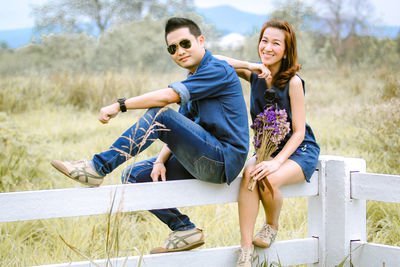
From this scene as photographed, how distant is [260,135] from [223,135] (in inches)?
7.7

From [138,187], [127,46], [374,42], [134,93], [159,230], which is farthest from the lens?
[127,46]

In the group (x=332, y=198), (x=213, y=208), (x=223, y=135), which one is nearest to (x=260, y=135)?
(x=223, y=135)

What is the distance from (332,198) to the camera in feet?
8.21

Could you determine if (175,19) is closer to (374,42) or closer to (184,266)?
(184,266)

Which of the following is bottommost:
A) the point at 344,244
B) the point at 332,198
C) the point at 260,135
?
the point at 344,244

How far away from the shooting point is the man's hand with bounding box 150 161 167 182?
261 cm

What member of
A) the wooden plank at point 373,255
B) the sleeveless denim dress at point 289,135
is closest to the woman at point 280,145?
the sleeveless denim dress at point 289,135

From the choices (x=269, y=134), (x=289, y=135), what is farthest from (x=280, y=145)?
(x=269, y=134)

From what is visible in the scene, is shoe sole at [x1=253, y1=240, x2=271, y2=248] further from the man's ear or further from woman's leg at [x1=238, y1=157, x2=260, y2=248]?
the man's ear

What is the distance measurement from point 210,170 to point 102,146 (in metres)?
3.73

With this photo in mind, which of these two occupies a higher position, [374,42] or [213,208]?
[374,42]

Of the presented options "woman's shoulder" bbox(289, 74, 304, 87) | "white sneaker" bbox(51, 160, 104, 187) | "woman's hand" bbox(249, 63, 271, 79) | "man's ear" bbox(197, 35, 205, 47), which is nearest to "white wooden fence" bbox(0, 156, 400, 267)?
"white sneaker" bbox(51, 160, 104, 187)

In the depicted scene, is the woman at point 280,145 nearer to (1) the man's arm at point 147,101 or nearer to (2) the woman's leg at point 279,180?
(2) the woman's leg at point 279,180

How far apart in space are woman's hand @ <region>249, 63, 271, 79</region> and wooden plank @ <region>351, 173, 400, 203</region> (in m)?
0.70
